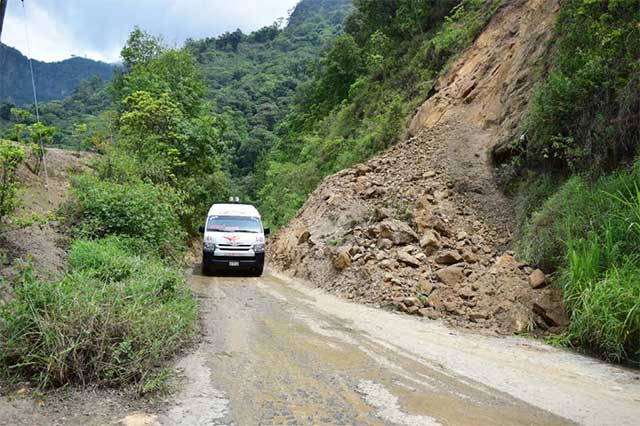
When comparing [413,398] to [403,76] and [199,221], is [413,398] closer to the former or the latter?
[199,221]

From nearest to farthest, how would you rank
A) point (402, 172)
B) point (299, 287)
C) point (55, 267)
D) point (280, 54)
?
point (55, 267), point (299, 287), point (402, 172), point (280, 54)

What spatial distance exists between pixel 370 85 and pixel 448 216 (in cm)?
1916

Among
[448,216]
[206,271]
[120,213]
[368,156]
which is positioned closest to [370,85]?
[368,156]

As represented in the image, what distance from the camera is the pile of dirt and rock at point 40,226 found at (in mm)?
7723

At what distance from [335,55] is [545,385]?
35.4 metres

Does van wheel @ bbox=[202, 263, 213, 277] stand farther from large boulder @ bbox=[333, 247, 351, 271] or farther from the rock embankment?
large boulder @ bbox=[333, 247, 351, 271]

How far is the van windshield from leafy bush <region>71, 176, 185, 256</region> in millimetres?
1833

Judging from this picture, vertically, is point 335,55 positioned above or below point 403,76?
above

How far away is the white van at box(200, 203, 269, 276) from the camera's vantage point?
13.7 metres

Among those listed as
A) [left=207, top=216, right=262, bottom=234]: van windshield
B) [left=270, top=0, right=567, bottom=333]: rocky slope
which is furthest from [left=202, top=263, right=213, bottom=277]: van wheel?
[left=270, top=0, right=567, bottom=333]: rocky slope

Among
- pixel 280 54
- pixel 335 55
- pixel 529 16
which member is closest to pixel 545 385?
pixel 529 16

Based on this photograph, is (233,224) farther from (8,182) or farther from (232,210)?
(8,182)

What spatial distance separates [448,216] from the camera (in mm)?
12141

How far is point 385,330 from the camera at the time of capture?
7.71 metres
